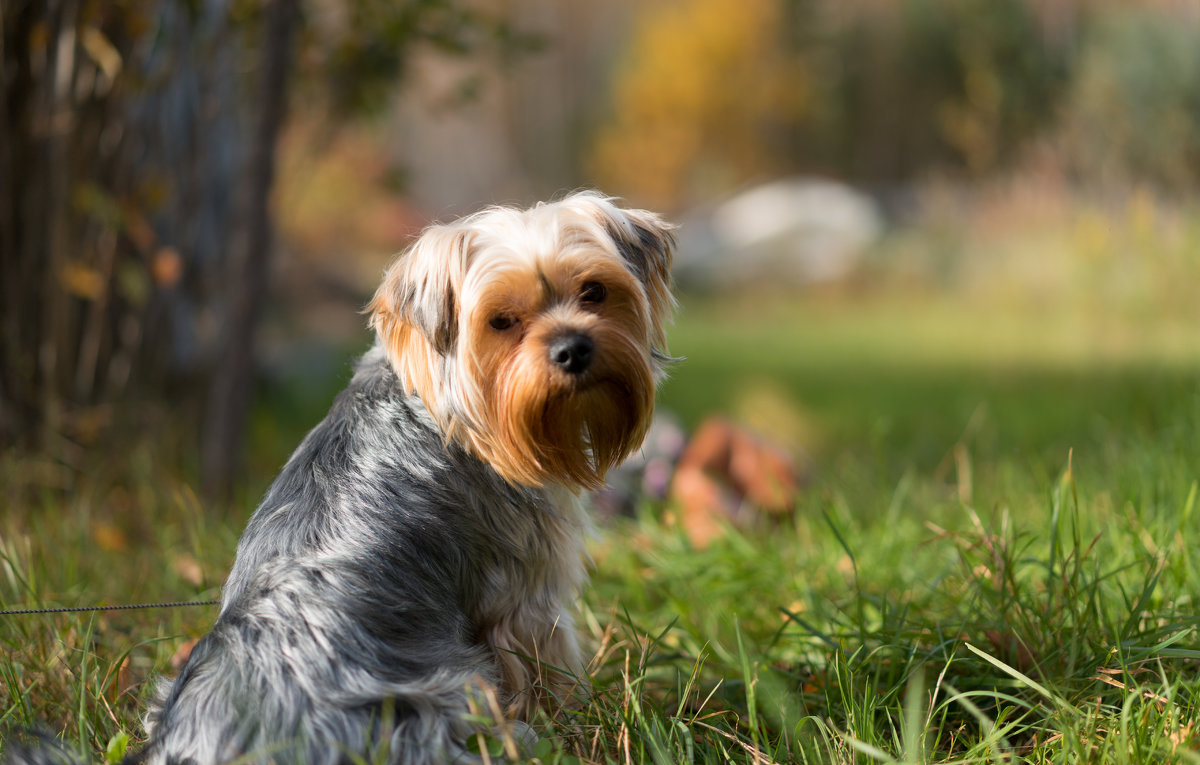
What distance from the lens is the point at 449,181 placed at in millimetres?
22734

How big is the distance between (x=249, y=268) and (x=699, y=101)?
18.5m

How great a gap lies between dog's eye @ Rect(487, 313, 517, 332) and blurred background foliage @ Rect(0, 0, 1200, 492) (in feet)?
3.19

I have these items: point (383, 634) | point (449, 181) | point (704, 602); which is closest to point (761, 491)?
point (704, 602)

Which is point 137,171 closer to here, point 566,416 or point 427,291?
point 427,291

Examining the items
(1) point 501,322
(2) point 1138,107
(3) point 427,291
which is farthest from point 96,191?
(2) point 1138,107

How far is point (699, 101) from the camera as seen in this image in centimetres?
2211

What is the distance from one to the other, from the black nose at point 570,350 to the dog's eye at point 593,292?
0.17m

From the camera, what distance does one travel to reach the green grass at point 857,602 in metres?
2.67

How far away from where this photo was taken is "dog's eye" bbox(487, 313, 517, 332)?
8.98 ft

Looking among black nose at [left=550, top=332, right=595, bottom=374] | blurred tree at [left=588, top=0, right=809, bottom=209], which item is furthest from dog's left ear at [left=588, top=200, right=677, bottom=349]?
blurred tree at [left=588, top=0, right=809, bottom=209]

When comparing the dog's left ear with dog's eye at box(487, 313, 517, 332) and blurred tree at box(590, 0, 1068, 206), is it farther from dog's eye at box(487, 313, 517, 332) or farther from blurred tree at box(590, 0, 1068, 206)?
blurred tree at box(590, 0, 1068, 206)

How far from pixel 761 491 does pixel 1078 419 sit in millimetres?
2468

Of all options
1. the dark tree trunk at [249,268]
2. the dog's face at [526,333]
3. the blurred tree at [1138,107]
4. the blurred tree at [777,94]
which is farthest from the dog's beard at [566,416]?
the blurred tree at [777,94]

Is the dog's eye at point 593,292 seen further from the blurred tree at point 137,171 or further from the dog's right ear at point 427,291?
the blurred tree at point 137,171
